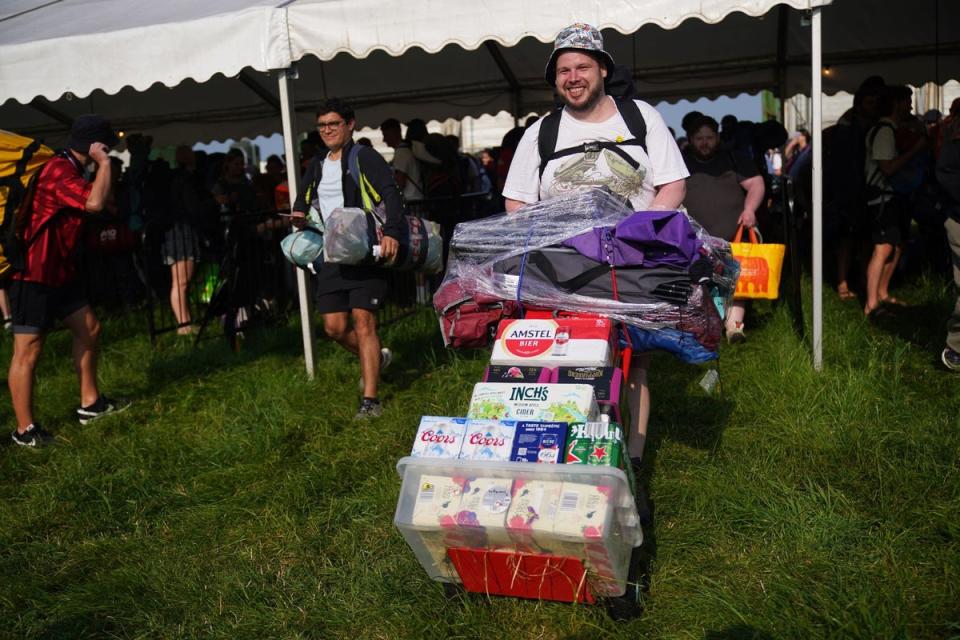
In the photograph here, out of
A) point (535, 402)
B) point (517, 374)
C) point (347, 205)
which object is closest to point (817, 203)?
point (347, 205)

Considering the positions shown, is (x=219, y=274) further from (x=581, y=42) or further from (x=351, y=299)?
(x=581, y=42)

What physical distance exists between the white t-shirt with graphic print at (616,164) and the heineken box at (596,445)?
3.79 feet

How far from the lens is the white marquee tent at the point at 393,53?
5551 mm

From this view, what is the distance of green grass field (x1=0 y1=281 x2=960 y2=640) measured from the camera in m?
3.05

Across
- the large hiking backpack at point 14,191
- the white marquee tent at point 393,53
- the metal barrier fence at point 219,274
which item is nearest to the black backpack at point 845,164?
the white marquee tent at point 393,53

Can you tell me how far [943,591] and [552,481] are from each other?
4.53 feet

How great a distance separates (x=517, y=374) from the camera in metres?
3.08

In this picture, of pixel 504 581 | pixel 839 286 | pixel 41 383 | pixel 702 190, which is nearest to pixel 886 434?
pixel 504 581

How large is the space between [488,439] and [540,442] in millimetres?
171

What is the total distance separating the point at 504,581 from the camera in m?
2.92

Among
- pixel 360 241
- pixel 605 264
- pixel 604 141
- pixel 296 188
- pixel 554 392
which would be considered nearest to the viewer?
pixel 554 392

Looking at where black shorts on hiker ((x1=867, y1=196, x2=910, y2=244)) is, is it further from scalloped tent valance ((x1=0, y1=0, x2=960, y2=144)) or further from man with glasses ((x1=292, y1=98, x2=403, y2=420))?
man with glasses ((x1=292, y1=98, x2=403, y2=420))

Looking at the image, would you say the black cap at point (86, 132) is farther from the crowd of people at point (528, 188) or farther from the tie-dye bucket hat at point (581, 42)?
the tie-dye bucket hat at point (581, 42)

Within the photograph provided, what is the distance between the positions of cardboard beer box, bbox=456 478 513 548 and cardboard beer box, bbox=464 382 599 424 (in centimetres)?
25
